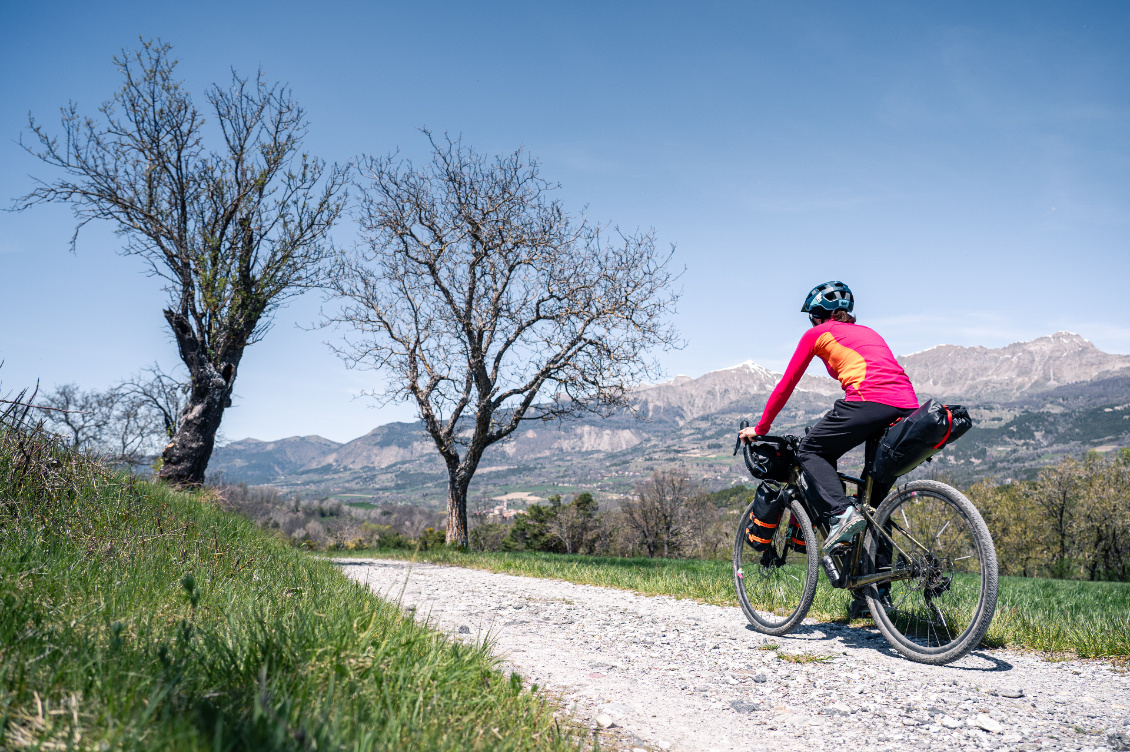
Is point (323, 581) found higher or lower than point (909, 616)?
higher

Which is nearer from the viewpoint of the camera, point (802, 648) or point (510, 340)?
point (802, 648)

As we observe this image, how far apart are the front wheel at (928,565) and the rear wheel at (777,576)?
486mm

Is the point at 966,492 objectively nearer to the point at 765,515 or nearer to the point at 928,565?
the point at 765,515

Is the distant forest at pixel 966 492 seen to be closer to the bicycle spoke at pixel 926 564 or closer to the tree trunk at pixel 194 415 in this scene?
the tree trunk at pixel 194 415

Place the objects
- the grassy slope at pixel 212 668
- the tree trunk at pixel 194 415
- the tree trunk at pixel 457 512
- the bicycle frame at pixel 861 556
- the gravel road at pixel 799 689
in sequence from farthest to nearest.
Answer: the tree trunk at pixel 457 512 < the tree trunk at pixel 194 415 < the bicycle frame at pixel 861 556 < the gravel road at pixel 799 689 < the grassy slope at pixel 212 668

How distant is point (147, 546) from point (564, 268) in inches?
592

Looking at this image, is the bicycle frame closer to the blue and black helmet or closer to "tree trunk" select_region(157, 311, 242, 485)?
the blue and black helmet

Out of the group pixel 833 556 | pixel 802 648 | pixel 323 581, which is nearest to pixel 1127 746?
pixel 802 648

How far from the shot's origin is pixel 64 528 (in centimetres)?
373

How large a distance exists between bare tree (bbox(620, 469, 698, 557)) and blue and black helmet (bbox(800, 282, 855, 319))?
5508 centimetres

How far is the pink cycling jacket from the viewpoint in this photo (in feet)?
14.0

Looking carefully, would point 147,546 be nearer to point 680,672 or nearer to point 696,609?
point 680,672

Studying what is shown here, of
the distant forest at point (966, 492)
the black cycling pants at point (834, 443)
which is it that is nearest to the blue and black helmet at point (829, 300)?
the black cycling pants at point (834, 443)

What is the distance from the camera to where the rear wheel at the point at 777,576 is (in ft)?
15.1
